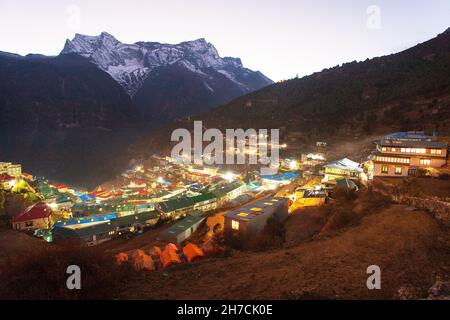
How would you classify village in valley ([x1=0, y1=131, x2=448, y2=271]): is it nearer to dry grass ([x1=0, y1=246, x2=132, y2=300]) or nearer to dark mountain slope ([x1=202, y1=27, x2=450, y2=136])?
dry grass ([x1=0, y1=246, x2=132, y2=300])

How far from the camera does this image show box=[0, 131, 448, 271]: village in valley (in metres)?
16.6

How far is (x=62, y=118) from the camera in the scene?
13662 centimetres

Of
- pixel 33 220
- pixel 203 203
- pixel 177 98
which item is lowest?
pixel 33 220

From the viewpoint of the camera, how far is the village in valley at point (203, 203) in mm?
16594

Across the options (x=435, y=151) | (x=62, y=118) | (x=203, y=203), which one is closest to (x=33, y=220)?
(x=203, y=203)

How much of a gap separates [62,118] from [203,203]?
416 ft

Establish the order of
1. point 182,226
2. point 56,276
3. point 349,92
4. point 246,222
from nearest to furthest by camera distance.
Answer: point 56,276 → point 246,222 → point 182,226 → point 349,92

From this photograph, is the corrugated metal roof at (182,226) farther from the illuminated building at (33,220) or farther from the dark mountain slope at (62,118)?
the dark mountain slope at (62,118)

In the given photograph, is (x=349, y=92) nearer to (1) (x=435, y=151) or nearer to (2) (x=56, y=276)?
(1) (x=435, y=151)

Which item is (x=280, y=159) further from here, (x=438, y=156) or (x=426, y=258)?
(x=426, y=258)

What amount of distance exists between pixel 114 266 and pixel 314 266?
571 centimetres

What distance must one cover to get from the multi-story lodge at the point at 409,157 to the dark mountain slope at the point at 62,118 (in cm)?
7038

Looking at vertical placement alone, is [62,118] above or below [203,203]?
above
